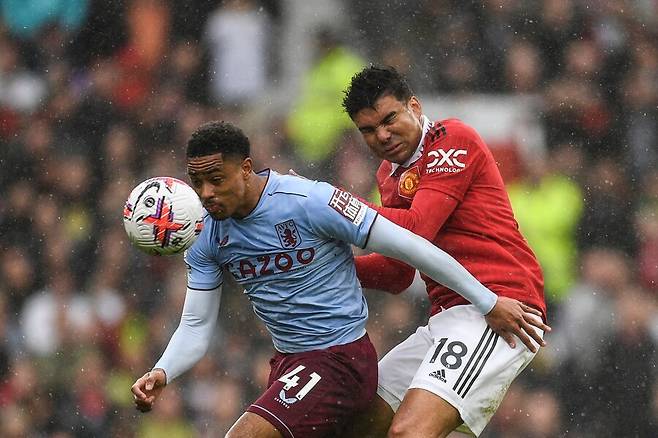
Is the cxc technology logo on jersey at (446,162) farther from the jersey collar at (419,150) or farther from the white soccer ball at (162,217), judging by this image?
the white soccer ball at (162,217)

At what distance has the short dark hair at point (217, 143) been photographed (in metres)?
4.91

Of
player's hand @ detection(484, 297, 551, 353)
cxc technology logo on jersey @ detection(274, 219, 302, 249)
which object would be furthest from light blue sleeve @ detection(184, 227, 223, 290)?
player's hand @ detection(484, 297, 551, 353)

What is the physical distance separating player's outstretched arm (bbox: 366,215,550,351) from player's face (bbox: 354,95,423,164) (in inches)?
18.0

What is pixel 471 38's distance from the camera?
912 centimetres

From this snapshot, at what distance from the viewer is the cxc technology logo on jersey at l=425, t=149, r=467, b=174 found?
5207mm

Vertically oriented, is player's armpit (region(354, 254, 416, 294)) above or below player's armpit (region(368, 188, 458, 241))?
below

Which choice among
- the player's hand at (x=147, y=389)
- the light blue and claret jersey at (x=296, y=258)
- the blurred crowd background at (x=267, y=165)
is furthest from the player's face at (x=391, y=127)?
the blurred crowd background at (x=267, y=165)

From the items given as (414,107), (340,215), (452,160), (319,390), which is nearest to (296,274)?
(340,215)

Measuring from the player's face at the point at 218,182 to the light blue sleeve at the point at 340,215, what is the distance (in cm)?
29

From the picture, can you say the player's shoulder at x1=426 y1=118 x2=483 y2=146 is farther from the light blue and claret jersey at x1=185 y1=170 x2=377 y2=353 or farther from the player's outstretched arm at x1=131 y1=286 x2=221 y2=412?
the player's outstretched arm at x1=131 y1=286 x2=221 y2=412

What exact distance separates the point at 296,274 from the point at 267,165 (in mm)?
4039

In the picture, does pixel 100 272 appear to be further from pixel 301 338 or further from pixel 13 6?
pixel 301 338

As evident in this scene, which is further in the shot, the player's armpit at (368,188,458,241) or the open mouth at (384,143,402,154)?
the open mouth at (384,143,402,154)

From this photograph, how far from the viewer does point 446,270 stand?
495 cm
